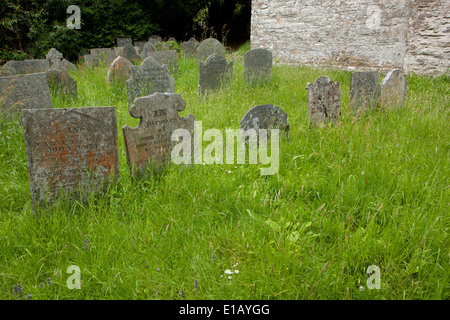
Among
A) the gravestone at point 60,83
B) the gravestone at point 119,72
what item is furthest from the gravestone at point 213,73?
the gravestone at point 60,83

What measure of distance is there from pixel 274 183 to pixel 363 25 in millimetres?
9004

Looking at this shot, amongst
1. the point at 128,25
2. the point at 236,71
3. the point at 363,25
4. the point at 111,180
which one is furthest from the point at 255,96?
the point at 128,25

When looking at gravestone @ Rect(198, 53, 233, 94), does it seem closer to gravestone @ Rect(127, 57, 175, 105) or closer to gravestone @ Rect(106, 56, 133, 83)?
gravestone @ Rect(127, 57, 175, 105)

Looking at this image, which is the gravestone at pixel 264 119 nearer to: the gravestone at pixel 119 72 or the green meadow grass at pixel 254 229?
the green meadow grass at pixel 254 229

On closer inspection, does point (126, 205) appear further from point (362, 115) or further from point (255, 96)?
point (255, 96)

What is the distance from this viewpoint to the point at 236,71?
358 inches

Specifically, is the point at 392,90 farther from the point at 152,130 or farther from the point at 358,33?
the point at 358,33

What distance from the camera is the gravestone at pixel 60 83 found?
6.12 meters

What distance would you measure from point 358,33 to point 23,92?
9.51 meters

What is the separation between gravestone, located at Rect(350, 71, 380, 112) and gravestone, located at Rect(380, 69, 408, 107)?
0.12 metres

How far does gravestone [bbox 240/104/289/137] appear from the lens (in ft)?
13.7

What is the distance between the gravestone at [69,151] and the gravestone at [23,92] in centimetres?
250

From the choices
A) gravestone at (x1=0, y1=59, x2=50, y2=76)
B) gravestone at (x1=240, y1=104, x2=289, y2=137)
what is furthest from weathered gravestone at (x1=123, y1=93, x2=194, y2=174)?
gravestone at (x1=0, y1=59, x2=50, y2=76)
